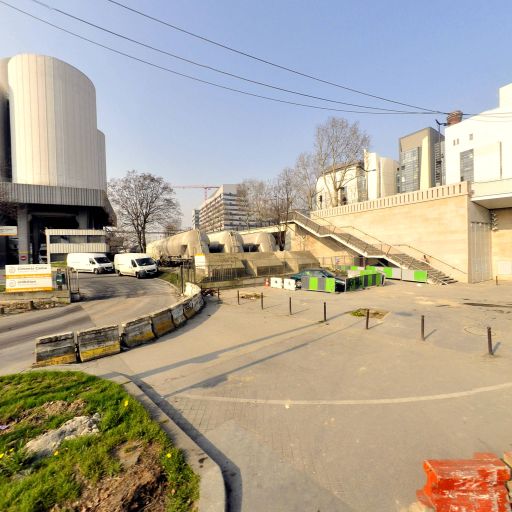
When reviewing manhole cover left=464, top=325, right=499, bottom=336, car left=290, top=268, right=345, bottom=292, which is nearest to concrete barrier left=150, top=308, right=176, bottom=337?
manhole cover left=464, top=325, right=499, bottom=336

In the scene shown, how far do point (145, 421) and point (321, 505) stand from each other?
119 inches

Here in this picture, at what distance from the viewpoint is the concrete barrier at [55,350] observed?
748 cm

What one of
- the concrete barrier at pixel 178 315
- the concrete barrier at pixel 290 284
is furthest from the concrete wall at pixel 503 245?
the concrete barrier at pixel 178 315

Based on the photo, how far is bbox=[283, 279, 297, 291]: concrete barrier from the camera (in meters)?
20.4

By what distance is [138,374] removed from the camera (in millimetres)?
6891

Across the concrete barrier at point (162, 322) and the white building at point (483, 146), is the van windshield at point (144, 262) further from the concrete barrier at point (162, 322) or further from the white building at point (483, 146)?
the white building at point (483, 146)

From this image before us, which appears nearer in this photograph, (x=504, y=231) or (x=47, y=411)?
(x=47, y=411)

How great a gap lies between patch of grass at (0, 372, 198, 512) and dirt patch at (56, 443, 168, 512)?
0.10 meters

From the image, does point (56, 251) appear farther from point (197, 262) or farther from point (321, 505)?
point (321, 505)

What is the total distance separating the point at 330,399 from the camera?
5480mm

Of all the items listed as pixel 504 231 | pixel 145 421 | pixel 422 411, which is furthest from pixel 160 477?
pixel 504 231

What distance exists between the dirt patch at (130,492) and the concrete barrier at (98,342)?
518 cm

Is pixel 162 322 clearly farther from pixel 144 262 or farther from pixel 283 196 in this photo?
pixel 283 196

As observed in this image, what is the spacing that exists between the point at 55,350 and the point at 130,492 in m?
6.12
